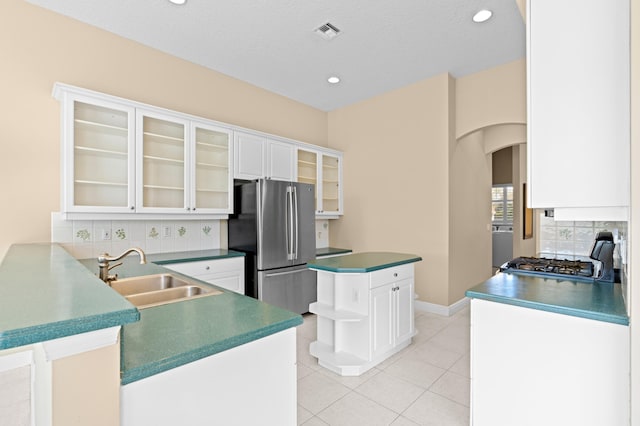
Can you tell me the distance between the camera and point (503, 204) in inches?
324

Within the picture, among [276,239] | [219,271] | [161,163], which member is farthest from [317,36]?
[219,271]

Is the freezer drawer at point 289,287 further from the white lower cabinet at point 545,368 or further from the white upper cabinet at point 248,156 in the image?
the white lower cabinet at point 545,368

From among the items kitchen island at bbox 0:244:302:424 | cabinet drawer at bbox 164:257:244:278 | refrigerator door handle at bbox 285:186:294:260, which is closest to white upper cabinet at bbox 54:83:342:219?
refrigerator door handle at bbox 285:186:294:260

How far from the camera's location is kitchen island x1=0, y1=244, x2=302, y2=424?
2.13ft

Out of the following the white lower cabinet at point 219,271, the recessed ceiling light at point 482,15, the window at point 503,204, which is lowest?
the white lower cabinet at point 219,271

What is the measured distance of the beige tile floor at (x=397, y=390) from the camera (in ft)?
6.42

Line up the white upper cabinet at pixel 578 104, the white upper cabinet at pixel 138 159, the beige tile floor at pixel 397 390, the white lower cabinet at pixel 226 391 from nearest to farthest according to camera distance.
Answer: the white lower cabinet at pixel 226 391
the white upper cabinet at pixel 578 104
the beige tile floor at pixel 397 390
the white upper cabinet at pixel 138 159

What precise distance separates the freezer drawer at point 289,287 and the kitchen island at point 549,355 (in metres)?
2.29

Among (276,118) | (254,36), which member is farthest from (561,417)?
(276,118)

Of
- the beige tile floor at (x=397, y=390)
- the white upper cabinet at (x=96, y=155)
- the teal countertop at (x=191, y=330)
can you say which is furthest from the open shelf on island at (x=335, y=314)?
the white upper cabinet at (x=96, y=155)

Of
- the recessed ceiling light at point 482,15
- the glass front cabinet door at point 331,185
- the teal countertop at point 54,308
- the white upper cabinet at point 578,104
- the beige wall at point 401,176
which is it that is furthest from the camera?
the glass front cabinet door at point 331,185

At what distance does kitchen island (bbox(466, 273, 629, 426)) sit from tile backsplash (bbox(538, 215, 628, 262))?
143 centimetres

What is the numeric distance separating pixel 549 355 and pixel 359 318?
128 centimetres

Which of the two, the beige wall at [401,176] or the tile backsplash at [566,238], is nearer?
the tile backsplash at [566,238]
